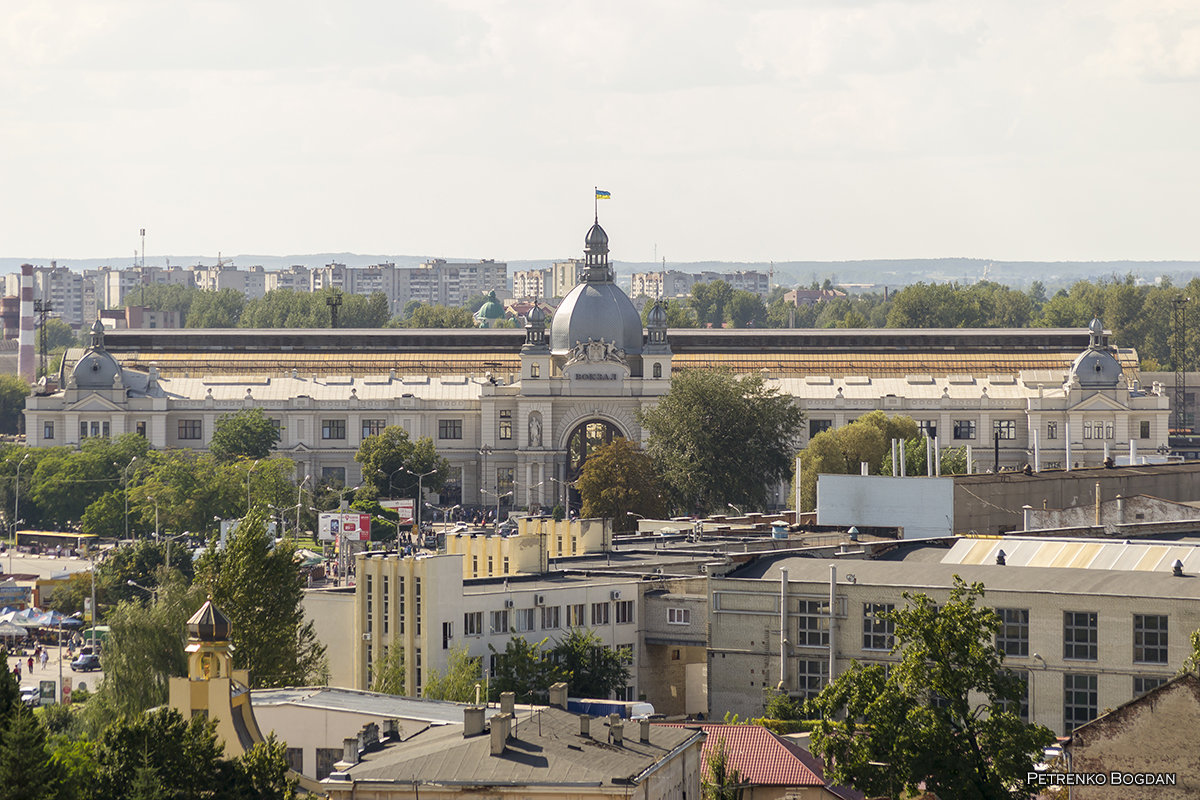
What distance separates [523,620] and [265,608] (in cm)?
809

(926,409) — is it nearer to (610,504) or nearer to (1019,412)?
(1019,412)

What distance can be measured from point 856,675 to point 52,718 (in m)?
29.0

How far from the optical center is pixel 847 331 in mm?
187750

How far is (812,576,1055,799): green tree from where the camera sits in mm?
49000

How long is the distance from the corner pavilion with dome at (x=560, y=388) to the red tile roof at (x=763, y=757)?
99.3m

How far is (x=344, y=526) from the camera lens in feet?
382

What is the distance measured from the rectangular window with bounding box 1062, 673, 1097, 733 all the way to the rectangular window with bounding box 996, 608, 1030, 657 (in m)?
1.34

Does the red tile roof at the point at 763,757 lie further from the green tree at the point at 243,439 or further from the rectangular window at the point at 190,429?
the rectangular window at the point at 190,429

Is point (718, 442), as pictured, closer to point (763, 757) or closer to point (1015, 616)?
point (1015, 616)

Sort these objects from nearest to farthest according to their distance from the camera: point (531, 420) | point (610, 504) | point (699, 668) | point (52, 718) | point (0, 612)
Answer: point (52, 718)
point (699, 668)
point (0, 612)
point (610, 504)
point (531, 420)

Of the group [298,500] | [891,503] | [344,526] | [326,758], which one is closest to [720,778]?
[326,758]

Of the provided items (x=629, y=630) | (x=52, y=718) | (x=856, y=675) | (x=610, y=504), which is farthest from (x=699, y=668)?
(x=610, y=504)

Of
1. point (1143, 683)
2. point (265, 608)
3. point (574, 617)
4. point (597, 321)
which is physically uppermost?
point (597, 321)

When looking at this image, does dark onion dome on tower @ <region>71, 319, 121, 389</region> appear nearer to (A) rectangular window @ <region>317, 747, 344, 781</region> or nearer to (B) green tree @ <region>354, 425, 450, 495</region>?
(B) green tree @ <region>354, 425, 450, 495</region>
